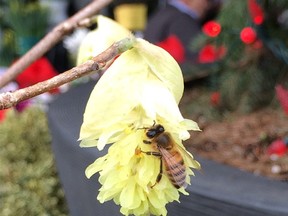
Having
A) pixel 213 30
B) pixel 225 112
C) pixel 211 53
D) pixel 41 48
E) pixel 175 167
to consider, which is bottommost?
pixel 175 167

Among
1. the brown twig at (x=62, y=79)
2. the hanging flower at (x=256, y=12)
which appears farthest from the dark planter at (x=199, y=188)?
the hanging flower at (x=256, y=12)


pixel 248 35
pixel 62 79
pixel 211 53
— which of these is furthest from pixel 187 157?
pixel 211 53

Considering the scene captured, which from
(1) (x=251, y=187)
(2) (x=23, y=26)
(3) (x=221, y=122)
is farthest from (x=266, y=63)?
(2) (x=23, y=26)

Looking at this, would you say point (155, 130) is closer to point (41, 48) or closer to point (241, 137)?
point (41, 48)

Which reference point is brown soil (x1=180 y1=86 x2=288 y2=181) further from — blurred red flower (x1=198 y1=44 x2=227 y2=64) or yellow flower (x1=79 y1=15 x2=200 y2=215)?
yellow flower (x1=79 y1=15 x2=200 y2=215)

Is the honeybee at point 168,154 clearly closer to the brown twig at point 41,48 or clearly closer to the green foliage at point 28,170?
the brown twig at point 41,48

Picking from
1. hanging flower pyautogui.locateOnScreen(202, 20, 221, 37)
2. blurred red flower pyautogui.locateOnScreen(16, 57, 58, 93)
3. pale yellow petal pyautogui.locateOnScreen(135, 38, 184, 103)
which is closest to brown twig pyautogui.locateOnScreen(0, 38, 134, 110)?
pale yellow petal pyautogui.locateOnScreen(135, 38, 184, 103)
